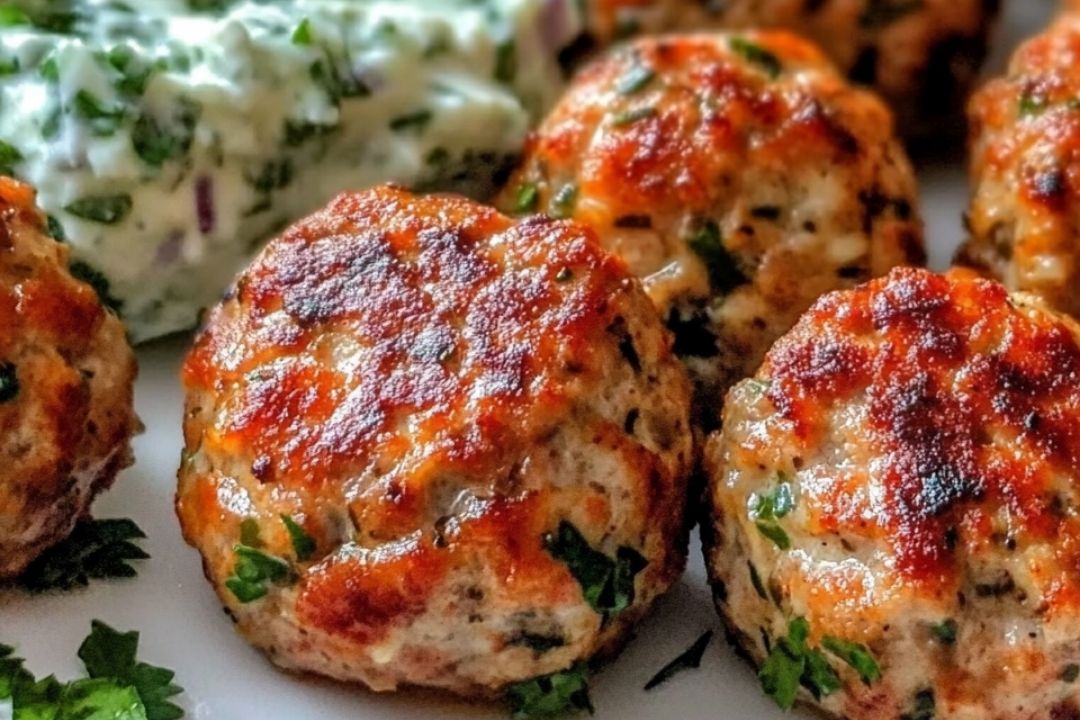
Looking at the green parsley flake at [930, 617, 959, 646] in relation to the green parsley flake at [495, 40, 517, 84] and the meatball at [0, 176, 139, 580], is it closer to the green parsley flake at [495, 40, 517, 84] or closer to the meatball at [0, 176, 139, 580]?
the meatball at [0, 176, 139, 580]

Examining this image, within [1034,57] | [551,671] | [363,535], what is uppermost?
[1034,57]

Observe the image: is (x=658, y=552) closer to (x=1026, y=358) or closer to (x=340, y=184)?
(x=1026, y=358)

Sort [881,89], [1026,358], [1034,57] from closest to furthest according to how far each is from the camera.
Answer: [1026,358] < [1034,57] < [881,89]

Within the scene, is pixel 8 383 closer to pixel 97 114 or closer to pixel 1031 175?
pixel 97 114

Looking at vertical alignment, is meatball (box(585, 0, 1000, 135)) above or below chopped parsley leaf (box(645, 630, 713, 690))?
above

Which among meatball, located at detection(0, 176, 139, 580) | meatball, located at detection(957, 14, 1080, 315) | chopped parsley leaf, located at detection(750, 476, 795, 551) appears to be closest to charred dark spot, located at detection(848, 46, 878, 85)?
meatball, located at detection(957, 14, 1080, 315)

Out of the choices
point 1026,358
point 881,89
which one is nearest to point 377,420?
point 1026,358
